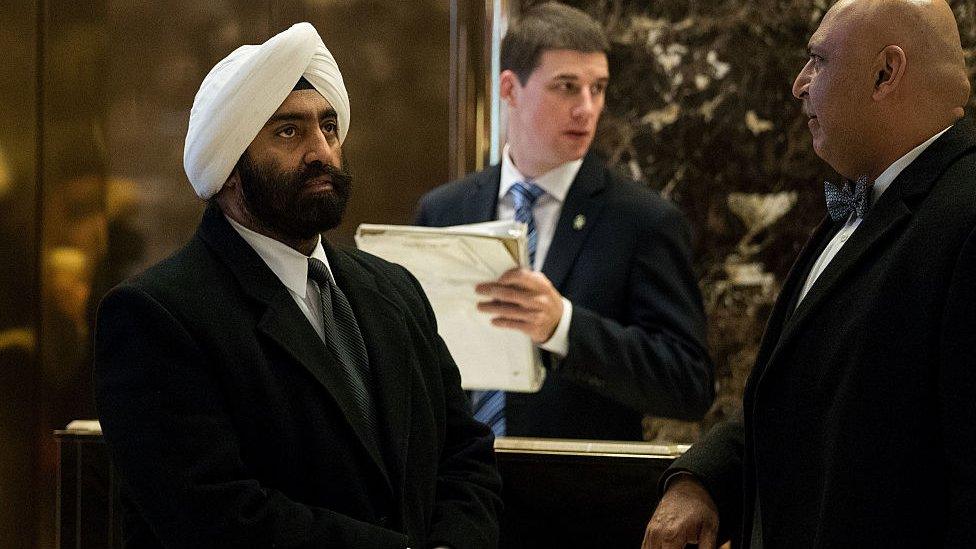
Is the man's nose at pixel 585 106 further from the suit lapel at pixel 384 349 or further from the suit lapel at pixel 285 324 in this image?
the suit lapel at pixel 285 324

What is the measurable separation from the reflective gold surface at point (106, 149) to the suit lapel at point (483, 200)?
22.0 inches

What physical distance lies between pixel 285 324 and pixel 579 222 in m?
1.67

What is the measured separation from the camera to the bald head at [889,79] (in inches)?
87.4

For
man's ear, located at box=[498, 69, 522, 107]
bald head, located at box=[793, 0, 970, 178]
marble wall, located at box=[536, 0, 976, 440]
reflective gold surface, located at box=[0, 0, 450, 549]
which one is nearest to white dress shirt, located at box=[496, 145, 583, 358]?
man's ear, located at box=[498, 69, 522, 107]

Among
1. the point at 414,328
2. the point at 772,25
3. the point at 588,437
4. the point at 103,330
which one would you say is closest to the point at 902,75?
the point at 414,328

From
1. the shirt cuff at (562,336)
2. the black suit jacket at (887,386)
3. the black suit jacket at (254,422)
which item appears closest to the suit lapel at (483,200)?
the shirt cuff at (562,336)

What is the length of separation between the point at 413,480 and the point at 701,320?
1597mm

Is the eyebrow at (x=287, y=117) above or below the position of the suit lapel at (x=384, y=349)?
above

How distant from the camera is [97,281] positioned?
3908 millimetres

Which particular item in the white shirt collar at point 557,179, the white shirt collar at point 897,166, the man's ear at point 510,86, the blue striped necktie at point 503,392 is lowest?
the blue striped necktie at point 503,392

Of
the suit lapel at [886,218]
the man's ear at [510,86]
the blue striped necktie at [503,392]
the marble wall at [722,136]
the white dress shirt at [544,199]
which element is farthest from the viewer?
the marble wall at [722,136]

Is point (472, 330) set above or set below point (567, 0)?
below

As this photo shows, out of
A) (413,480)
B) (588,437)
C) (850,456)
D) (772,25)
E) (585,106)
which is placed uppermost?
(772,25)

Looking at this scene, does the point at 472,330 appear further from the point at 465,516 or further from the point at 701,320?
the point at 465,516
